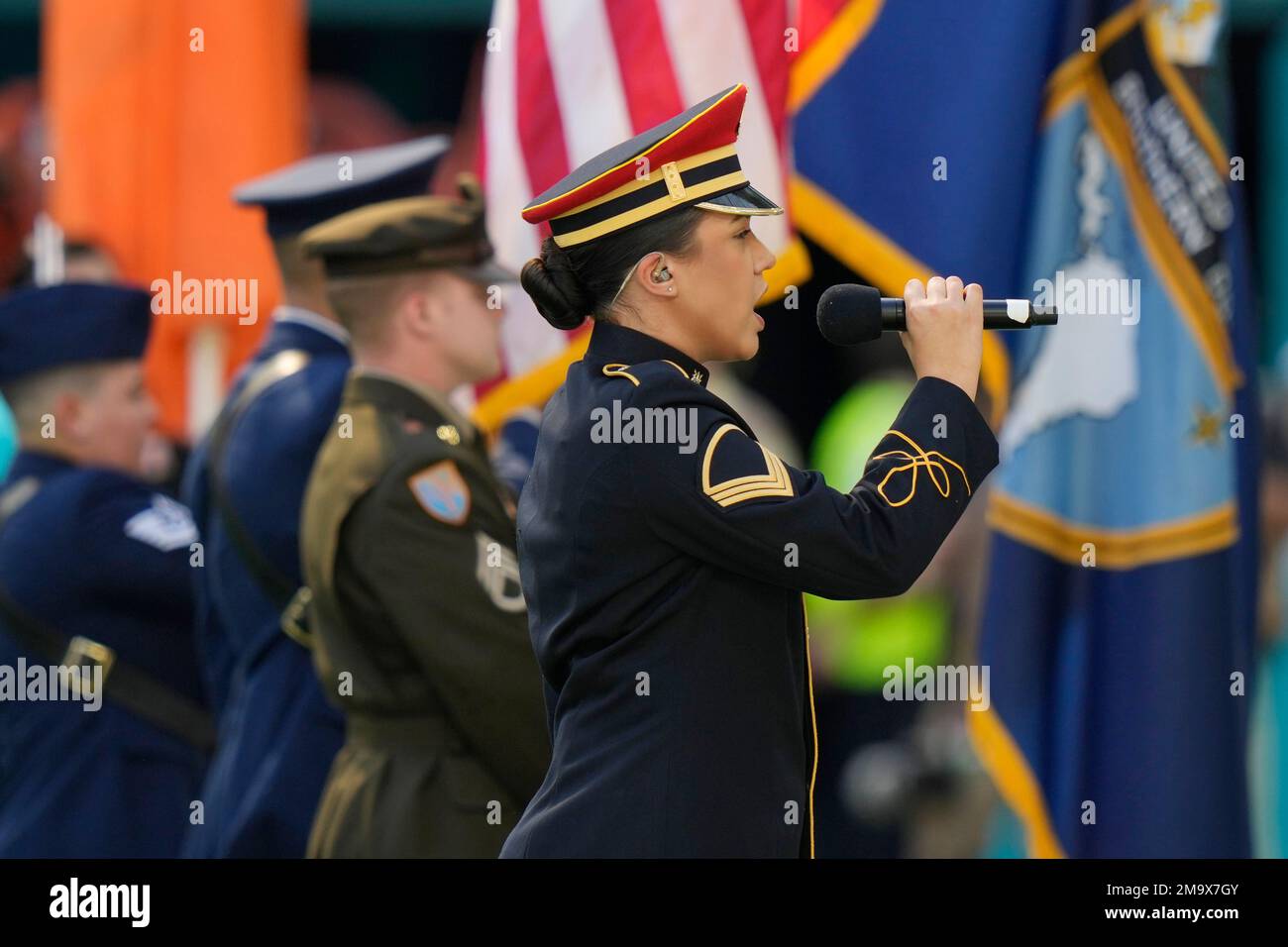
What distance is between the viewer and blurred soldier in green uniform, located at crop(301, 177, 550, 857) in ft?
11.3

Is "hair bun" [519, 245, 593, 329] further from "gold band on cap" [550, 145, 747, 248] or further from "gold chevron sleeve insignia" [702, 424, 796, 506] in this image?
"gold chevron sleeve insignia" [702, 424, 796, 506]

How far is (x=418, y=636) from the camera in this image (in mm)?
3428

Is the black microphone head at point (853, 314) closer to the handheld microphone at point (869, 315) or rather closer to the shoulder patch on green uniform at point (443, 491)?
the handheld microphone at point (869, 315)

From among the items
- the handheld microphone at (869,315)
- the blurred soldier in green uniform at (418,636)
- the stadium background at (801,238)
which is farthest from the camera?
the stadium background at (801,238)

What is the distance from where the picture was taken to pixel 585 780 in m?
2.43

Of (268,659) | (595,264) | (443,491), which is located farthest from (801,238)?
(595,264)

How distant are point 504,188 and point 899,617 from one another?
1.58 metres

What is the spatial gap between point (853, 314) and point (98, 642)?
2350 millimetres

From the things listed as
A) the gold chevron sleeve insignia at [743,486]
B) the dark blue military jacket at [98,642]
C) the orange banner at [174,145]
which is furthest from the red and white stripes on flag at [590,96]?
the orange banner at [174,145]

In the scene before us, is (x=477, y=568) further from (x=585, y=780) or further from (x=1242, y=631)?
(x=1242, y=631)

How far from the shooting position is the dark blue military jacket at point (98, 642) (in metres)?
4.27

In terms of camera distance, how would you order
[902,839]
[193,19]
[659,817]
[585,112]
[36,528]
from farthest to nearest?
1. [193,19]
2. [902,839]
3. [36,528]
4. [585,112]
5. [659,817]

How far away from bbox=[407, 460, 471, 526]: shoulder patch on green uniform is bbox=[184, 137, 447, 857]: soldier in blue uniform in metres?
0.58
